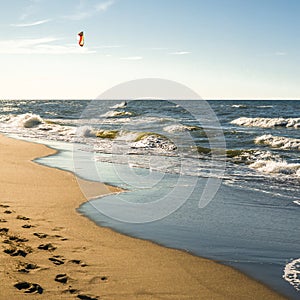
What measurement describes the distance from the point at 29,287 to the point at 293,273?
2.87 metres

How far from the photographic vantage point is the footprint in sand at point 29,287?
3.82 meters

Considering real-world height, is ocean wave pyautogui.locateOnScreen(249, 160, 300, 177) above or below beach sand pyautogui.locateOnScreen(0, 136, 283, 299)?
above

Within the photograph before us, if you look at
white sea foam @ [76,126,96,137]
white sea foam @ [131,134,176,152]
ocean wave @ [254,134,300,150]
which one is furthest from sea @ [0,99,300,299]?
white sea foam @ [76,126,96,137]

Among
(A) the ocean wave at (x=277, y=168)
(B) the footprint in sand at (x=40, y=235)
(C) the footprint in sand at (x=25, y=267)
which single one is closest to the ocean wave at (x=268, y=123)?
(A) the ocean wave at (x=277, y=168)

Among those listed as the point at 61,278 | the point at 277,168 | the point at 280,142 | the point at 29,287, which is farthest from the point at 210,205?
the point at 280,142

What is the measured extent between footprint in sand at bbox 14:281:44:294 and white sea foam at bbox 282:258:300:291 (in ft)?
8.51

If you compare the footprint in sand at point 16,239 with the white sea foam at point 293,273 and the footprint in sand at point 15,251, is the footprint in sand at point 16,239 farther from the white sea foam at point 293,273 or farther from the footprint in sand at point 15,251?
the white sea foam at point 293,273

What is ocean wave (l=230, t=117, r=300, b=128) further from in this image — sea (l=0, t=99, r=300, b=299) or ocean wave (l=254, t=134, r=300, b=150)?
sea (l=0, t=99, r=300, b=299)

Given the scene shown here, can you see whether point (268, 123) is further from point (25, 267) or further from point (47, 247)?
point (25, 267)

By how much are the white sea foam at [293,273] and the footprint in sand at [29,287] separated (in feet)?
8.51

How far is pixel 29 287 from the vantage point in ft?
12.8

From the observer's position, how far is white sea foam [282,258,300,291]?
14.2ft

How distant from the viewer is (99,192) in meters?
8.86

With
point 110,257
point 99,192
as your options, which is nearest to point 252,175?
point 99,192
